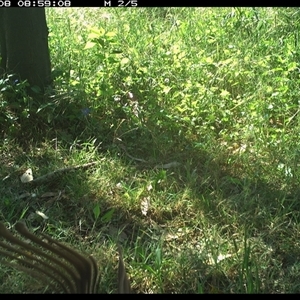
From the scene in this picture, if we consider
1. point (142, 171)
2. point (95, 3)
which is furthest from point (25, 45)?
point (142, 171)

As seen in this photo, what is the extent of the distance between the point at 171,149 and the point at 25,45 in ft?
3.96

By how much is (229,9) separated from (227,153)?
5.70ft

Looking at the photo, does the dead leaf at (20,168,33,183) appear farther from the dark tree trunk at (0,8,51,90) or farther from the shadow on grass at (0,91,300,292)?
the dark tree trunk at (0,8,51,90)

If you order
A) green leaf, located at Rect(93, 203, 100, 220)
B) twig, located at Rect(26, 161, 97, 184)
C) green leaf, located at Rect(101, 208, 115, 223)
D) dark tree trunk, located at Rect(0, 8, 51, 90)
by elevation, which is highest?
dark tree trunk, located at Rect(0, 8, 51, 90)

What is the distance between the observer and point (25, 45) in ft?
12.6

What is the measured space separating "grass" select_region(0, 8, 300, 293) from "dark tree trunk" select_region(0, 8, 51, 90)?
0.13 meters

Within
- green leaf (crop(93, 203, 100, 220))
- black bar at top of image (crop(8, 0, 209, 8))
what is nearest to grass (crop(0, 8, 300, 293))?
green leaf (crop(93, 203, 100, 220))

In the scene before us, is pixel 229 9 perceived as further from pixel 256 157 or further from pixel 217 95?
pixel 256 157


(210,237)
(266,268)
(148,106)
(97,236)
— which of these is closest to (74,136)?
(148,106)

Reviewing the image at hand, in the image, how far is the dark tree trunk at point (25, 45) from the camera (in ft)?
12.4

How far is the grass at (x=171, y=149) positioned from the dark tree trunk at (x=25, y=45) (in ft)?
0.43

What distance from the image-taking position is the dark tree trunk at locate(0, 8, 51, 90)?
3773 millimetres
